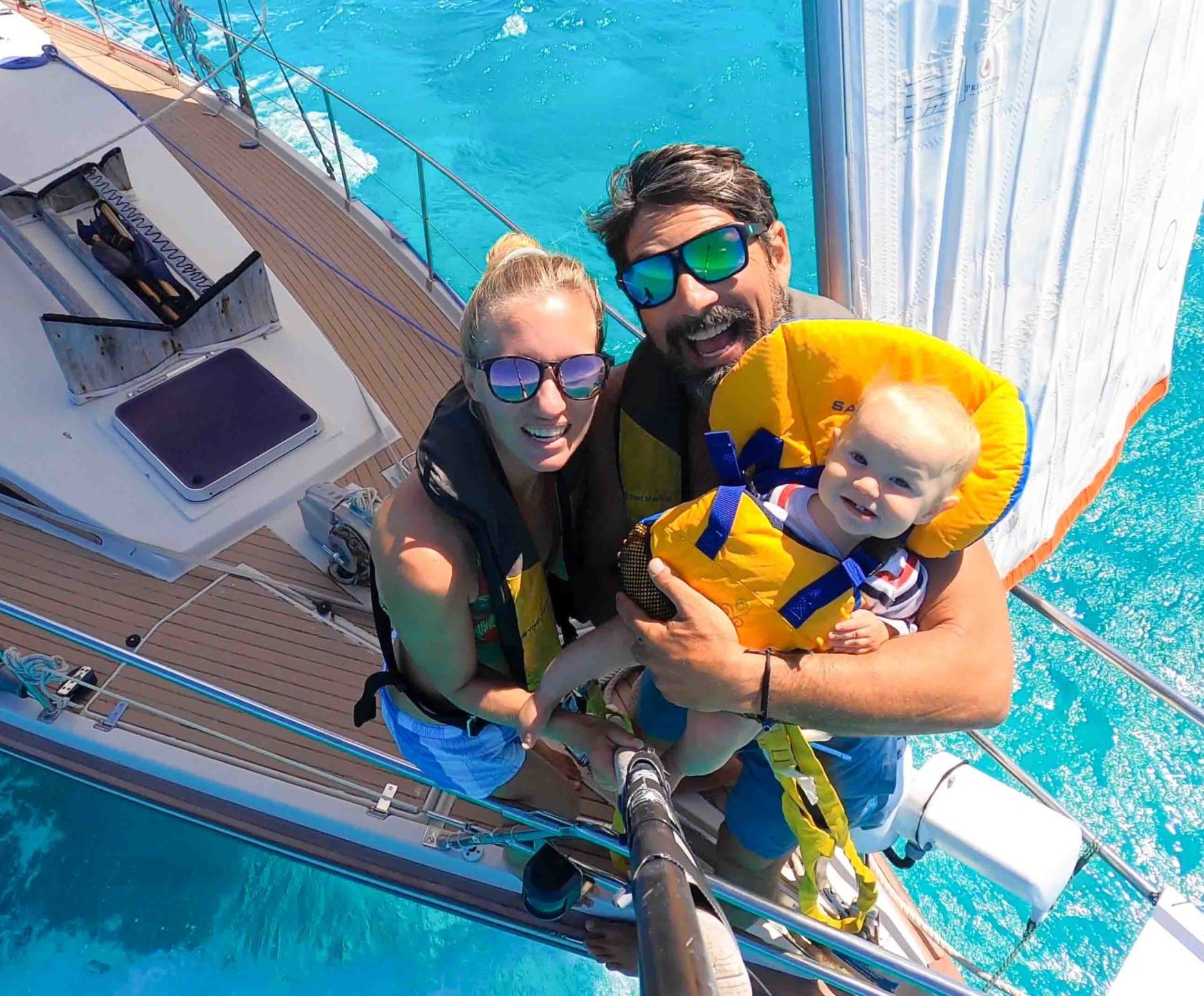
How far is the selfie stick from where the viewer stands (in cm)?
88

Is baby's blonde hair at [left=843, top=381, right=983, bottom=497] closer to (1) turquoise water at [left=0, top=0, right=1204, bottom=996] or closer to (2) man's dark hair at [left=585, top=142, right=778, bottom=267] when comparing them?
(2) man's dark hair at [left=585, top=142, right=778, bottom=267]

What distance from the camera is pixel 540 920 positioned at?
262 cm

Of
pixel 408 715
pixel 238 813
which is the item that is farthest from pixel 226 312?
pixel 408 715

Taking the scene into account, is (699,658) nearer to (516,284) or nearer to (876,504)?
(876,504)

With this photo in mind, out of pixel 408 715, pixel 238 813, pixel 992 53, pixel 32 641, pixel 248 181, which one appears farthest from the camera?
pixel 248 181

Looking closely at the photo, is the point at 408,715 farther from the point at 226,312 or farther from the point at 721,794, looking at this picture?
the point at 226,312

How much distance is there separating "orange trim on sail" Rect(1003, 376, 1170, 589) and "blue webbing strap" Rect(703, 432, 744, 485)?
1.40m

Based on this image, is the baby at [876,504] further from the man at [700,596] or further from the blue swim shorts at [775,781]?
the blue swim shorts at [775,781]

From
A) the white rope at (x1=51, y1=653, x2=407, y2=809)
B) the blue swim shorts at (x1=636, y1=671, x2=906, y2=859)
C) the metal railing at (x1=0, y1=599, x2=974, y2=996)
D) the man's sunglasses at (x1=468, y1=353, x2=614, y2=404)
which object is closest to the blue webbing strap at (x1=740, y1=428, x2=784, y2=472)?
the man's sunglasses at (x1=468, y1=353, x2=614, y2=404)

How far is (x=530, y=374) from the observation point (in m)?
1.56

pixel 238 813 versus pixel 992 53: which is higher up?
pixel 992 53

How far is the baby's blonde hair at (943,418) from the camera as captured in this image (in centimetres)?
151

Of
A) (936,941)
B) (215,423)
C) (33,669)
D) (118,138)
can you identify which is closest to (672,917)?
(936,941)

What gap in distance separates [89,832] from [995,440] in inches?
167
